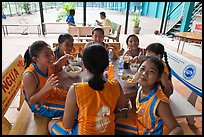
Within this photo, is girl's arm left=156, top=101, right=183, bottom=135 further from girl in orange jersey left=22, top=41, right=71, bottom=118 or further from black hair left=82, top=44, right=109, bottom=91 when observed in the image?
girl in orange jersey left=22, top=41, right=71, bottom=118

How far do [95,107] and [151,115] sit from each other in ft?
1.28

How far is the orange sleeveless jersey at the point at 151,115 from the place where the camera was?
1.04 metres

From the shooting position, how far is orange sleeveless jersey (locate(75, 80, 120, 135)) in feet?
2.98

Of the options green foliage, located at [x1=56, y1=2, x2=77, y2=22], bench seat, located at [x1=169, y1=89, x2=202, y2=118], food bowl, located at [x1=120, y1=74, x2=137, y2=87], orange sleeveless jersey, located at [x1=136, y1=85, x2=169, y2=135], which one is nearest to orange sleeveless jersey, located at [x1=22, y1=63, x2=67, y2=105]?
food bowl, located at [x1=120, y1=74, x2=137, y2=87]

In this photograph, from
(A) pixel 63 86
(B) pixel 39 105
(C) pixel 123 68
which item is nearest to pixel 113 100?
(A) pixel 63 86

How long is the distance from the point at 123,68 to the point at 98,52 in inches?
35.3

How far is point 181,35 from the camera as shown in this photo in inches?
173

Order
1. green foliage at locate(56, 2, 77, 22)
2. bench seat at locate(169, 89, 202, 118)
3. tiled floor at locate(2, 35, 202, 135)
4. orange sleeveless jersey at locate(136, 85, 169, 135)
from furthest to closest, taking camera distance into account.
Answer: green foliage at locate(56, 2, 77, 22) < tiled floor at locate(2, 35, 202, 135) < bench seat at locate(169, 89, 202, 118) < orange sleeveless jersey at locate(136, 85, 169, 135)

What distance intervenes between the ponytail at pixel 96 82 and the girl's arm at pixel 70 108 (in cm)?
11

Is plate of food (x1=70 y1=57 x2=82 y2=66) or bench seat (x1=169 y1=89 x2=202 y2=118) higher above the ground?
plate of food (x1=70 y1=57 x2=82 y2=66)

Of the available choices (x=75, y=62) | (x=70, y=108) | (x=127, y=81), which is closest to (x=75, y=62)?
(x=75, y=62)

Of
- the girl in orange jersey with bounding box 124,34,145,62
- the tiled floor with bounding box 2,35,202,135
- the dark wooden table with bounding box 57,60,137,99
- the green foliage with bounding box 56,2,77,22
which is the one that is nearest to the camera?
the dark wooden table with bounding box 57,60,137,99

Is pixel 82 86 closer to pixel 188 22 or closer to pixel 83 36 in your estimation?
pixel 83 36

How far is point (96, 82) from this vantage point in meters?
0.89
